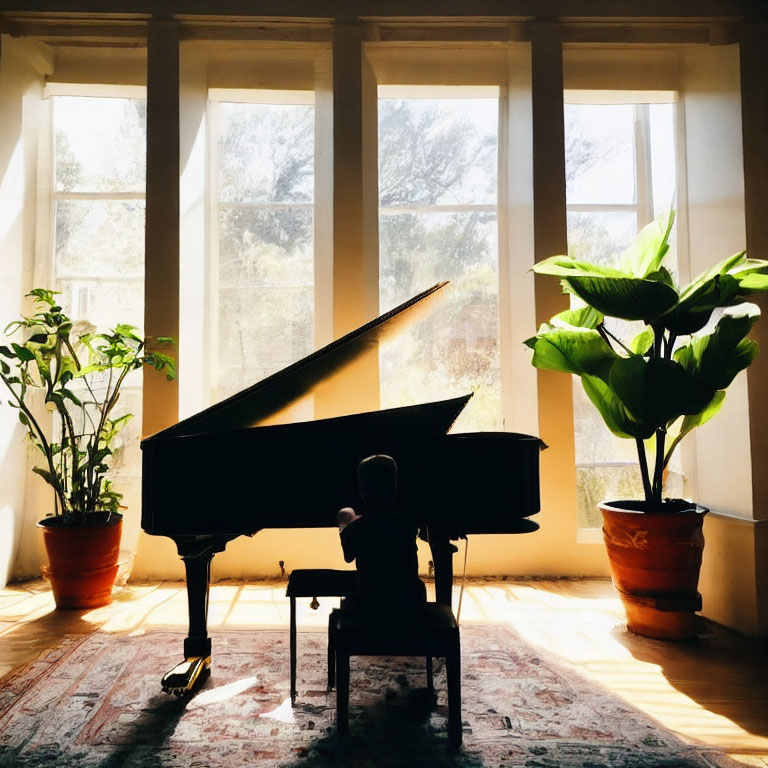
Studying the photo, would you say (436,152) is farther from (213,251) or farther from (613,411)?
(613,411)

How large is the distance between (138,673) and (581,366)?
227cm

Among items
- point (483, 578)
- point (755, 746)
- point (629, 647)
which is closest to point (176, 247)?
point (483, 578)

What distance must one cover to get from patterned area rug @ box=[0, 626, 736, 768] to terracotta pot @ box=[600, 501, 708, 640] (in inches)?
24.0

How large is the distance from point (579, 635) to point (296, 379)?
5.84ft

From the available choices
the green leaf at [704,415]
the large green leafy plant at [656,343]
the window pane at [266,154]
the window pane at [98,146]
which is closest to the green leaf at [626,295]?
the large green leafy plant at [656,343]

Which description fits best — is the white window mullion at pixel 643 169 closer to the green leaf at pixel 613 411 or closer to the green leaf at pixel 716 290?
the green leaf at pixel 716 290

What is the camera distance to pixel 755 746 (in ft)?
5.76

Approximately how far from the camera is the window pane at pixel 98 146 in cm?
391

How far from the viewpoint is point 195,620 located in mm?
2205

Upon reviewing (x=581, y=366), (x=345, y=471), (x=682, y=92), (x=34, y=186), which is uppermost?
(x=682, y=92)

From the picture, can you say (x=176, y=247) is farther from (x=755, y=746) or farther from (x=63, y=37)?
(x=755, y=746)

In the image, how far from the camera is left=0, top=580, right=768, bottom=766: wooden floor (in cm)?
198

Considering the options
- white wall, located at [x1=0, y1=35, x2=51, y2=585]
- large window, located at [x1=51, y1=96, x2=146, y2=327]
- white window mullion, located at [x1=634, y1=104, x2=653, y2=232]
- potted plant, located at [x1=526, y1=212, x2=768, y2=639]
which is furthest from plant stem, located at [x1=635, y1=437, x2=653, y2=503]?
white wall, located at [x1=0, y1=35, x2=51, y2=585]

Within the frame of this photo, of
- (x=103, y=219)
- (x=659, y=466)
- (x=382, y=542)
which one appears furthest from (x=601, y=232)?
(x=103, y=219)
